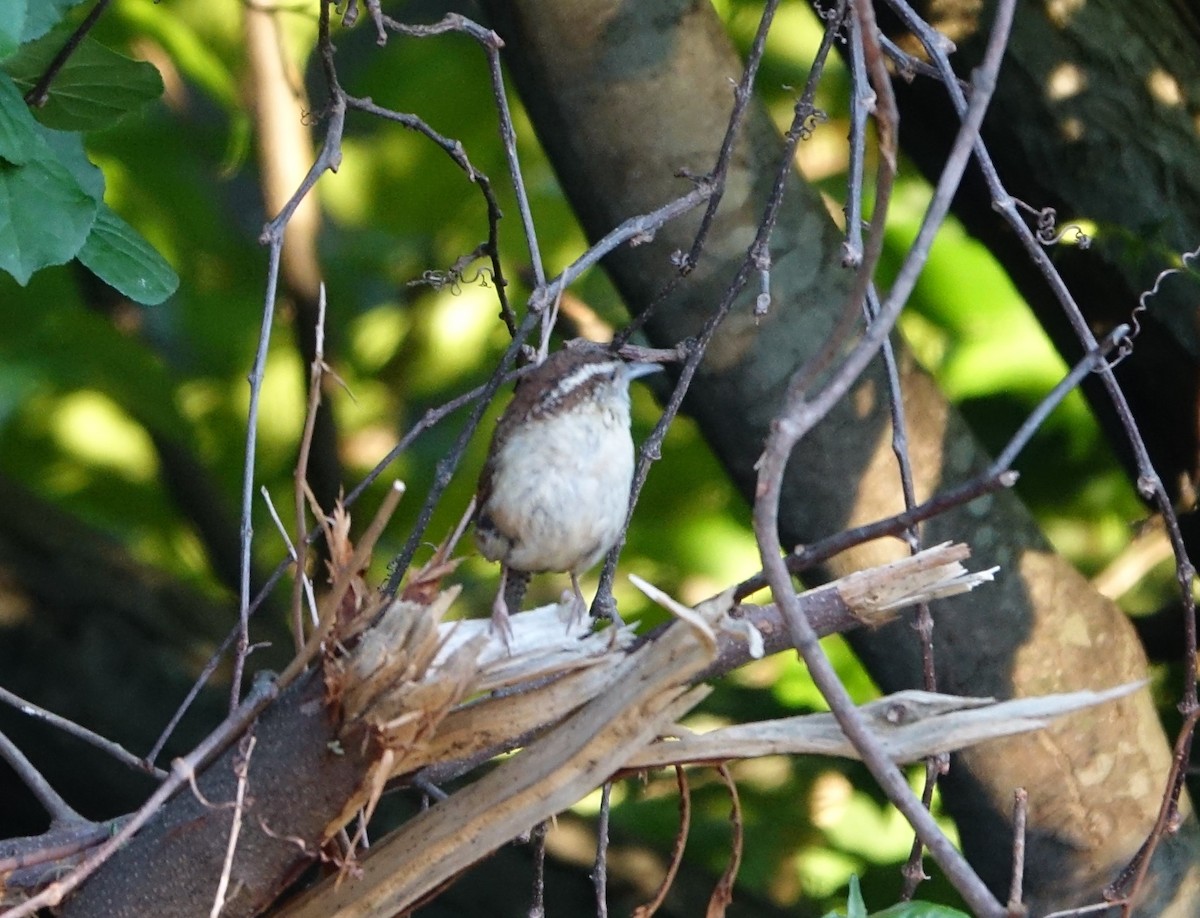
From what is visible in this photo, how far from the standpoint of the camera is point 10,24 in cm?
125

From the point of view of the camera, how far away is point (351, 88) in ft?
→ 10.2

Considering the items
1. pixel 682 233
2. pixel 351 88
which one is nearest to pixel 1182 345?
pixel 682 233

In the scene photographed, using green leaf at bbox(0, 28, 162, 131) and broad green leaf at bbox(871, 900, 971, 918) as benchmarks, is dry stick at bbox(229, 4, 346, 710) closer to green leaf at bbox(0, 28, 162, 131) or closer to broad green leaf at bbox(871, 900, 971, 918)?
green leaf at bbox(0, 28, 162, 131)

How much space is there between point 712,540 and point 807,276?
764 millimetres

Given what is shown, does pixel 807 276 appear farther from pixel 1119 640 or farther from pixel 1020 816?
pixel 1020 816

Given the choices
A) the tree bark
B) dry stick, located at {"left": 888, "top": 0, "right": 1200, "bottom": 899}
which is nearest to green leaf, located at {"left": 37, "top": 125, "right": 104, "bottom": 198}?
dry stick, located at {"left": 888, "top": 0, "right": 1200, "bottom": 899}

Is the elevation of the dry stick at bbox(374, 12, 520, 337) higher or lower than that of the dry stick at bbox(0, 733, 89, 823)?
higher

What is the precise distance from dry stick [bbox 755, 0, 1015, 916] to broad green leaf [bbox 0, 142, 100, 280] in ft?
3.09

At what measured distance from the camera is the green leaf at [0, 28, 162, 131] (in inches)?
71.3

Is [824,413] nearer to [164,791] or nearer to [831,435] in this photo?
[164,791]

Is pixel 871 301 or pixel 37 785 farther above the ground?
pixel 871 301

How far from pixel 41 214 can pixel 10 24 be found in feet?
1.04

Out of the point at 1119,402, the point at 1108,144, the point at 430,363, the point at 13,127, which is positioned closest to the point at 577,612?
the point at 1119,402

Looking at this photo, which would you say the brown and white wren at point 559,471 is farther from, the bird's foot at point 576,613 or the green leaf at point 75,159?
the green leaf at point 75,159
